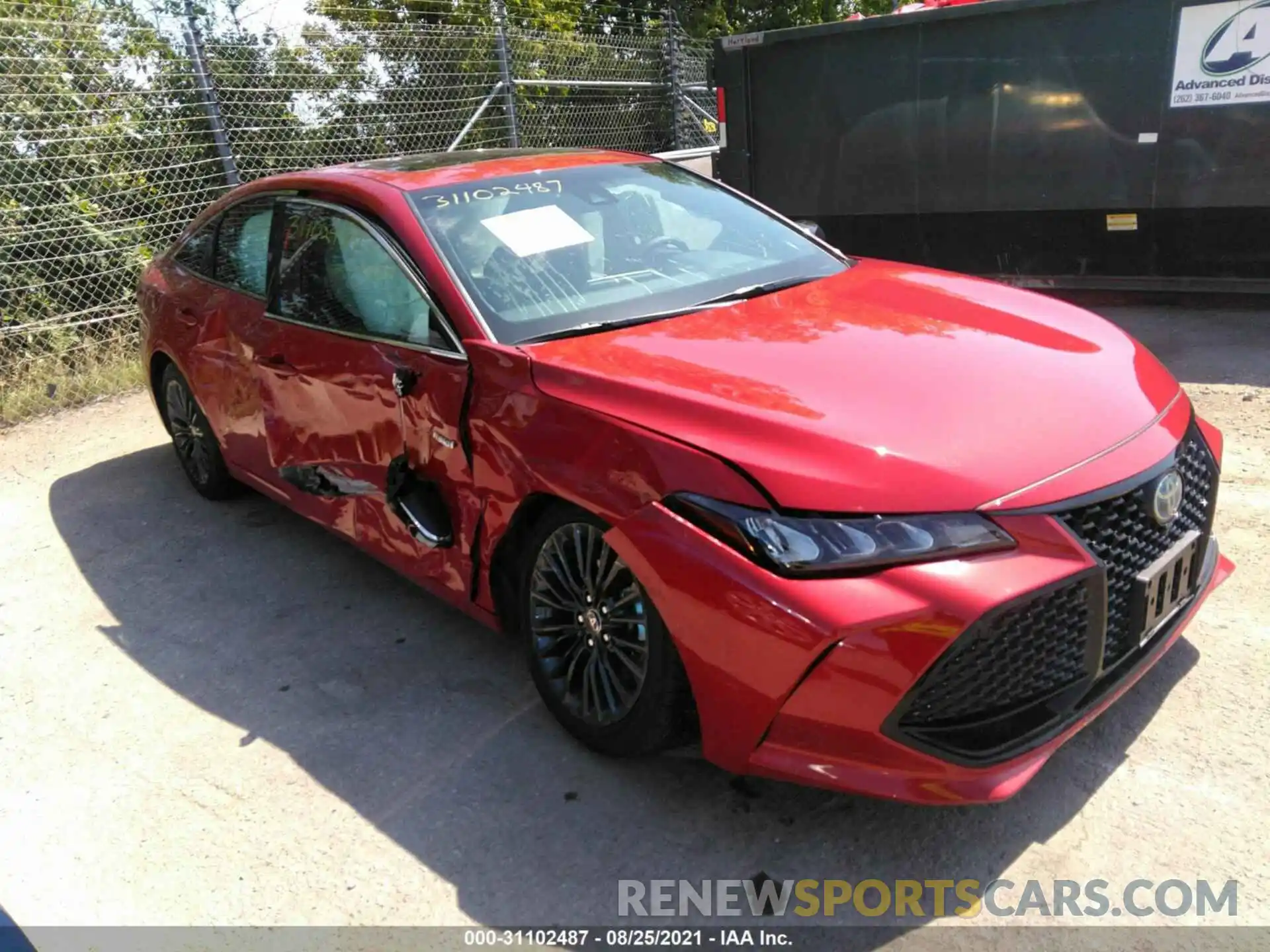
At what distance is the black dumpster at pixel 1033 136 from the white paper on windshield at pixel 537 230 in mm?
4650

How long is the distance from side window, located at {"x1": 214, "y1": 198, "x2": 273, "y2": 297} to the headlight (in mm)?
2776

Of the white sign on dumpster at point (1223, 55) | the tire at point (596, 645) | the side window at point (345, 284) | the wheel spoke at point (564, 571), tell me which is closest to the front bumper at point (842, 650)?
the tire at point (596, 645)

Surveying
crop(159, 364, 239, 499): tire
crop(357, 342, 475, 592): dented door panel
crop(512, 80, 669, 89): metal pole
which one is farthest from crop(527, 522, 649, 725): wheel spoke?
crop(512, 80, 669, 89): metal pole

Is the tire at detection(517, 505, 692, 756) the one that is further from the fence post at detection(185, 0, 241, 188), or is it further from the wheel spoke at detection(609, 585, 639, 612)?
the fence post at detection(185, 0, 241, 188)

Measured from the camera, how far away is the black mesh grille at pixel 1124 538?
2.31 metres

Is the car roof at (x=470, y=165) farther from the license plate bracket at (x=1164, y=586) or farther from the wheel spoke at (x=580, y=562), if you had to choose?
the license plate bracket at (x=1164, y=586)

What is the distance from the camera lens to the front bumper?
2158 mm

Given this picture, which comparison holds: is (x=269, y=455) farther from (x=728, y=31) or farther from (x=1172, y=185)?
(x=728, y=31)

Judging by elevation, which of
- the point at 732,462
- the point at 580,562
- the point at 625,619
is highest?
the point at 732,462

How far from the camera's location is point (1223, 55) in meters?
6.19

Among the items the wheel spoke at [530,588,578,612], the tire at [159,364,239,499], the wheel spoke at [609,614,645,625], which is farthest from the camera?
the tire at [159,364,239,499]

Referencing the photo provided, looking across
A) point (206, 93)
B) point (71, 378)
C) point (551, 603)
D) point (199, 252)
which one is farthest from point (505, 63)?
point (551, 603)

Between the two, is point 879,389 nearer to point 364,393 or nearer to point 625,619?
point 625,619

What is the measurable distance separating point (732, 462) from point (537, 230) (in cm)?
147
